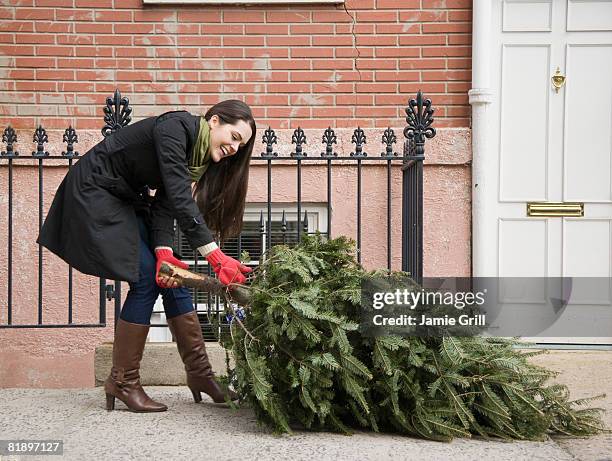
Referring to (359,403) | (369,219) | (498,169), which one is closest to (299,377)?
(359,403)

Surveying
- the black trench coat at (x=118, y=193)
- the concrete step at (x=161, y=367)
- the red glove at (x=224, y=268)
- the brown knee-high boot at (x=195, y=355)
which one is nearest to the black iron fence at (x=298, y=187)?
the brown knee-high boot at (x=195, y=355)

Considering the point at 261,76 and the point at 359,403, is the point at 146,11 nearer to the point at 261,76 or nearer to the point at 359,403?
the point at 261,76

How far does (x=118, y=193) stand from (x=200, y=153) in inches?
18.1

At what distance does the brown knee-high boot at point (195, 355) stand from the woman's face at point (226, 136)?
89 cm

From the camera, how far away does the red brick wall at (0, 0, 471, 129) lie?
22.3ft

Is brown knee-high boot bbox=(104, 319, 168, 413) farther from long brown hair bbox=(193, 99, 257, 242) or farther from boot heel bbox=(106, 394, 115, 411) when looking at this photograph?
long brown hair bbox=(193, 99, 257, 242)

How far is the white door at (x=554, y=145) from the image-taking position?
6.77 metres

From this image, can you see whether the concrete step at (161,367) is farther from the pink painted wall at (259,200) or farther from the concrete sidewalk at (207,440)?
the pink painted wall at (259,200)

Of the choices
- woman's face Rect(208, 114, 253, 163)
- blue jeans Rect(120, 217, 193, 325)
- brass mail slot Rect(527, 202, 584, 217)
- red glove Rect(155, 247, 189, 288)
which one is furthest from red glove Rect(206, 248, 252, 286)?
brass mail slot Rect(527, 202, 584, 217)

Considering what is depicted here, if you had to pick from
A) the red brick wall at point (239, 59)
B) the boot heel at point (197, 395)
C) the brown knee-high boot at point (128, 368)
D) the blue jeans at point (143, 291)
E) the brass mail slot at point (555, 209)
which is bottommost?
the boot heel at point (197, 395)

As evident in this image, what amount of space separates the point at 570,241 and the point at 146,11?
3.53m

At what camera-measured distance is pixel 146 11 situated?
6.81 m

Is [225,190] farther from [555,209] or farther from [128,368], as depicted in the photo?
[555,209]

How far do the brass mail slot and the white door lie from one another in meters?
0.01
